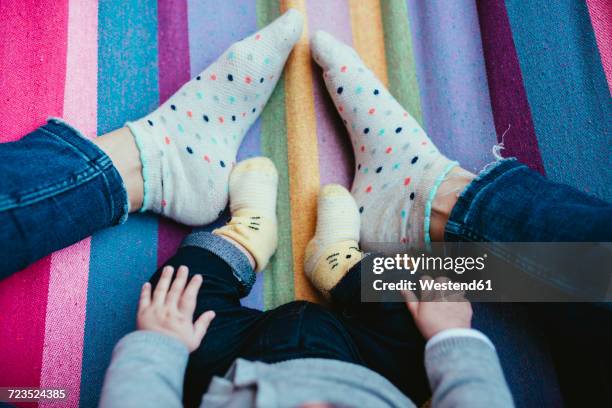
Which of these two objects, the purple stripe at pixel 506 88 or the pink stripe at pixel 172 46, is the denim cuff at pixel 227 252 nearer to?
the pink stripe at pixel 172 46

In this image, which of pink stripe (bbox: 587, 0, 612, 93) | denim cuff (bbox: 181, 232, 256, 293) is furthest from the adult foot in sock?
pink stripe (bbox: 587, 0, 612, 93)

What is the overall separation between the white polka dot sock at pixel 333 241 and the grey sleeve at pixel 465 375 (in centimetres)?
20

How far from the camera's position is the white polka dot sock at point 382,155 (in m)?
0.77

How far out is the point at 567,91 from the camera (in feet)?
2.60

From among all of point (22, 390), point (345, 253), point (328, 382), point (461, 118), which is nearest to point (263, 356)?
point (328, 382)

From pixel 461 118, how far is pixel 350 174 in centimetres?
23

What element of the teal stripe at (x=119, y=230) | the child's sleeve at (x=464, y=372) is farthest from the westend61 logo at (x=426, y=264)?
the teal stripe at (x=119, y=230)

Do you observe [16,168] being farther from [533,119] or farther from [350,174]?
[533,119]

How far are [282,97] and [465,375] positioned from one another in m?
0.59

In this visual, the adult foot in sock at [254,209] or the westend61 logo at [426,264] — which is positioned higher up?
the adult foot in sock at [254,209]

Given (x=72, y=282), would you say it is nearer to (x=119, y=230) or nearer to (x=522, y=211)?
(x=119, y=230)

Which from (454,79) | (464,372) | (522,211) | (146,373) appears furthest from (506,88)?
(146,373)

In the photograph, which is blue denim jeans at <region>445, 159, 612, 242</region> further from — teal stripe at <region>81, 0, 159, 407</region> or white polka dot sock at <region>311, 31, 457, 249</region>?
teal stripe at <region>81, 0, 159, 407</region>

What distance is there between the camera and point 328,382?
0.58 metres
